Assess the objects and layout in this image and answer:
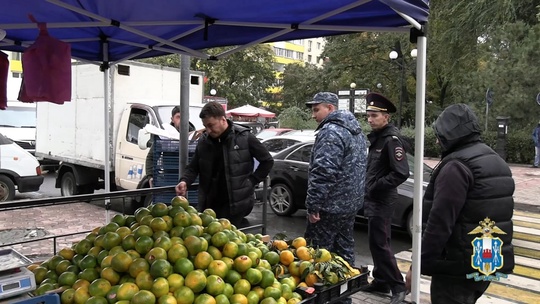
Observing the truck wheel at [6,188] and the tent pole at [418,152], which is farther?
the truck wheel at [6,188]

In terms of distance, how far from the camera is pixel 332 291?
274 cm

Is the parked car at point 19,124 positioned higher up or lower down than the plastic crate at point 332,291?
higher up

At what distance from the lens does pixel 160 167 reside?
6.67 m

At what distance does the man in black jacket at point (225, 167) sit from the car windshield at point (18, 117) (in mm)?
14588

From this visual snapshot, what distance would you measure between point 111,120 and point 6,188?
319 cm

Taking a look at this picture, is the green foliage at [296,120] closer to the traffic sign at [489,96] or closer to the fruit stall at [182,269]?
the traffic sign at [489,96]

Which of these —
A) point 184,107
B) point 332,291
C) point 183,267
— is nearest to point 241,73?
point 184,107

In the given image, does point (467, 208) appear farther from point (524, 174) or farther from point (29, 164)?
point (524, 174)

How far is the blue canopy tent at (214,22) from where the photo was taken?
121 inches

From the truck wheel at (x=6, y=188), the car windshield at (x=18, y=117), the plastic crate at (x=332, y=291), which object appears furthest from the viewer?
the car windshield at (x=18, y=117)

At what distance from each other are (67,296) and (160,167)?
4331 mm

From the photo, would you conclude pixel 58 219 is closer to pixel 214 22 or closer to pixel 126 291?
pixel 214 22

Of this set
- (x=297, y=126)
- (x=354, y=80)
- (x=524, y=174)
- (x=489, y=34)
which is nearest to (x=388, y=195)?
(x=524, y=174)

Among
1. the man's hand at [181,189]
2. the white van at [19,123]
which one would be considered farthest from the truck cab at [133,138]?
the white van at [19,123]
